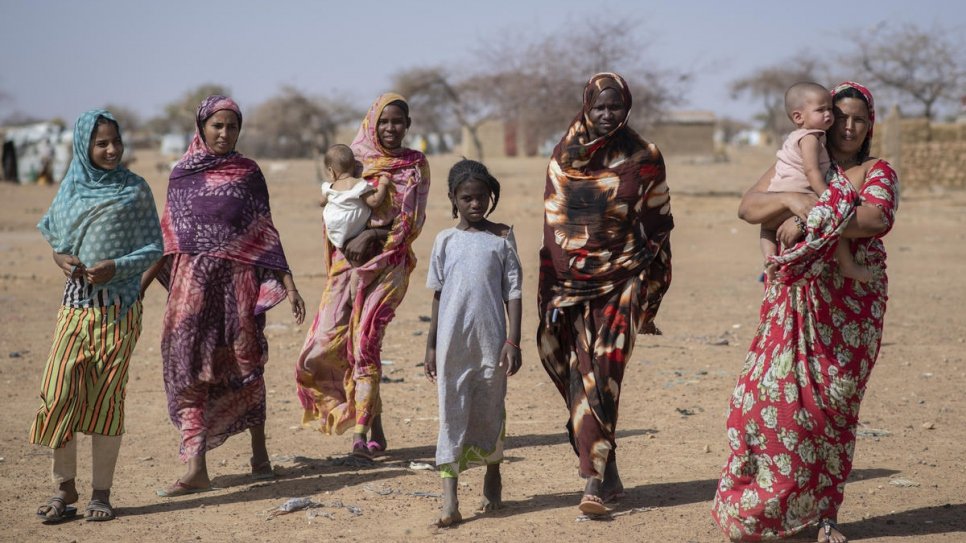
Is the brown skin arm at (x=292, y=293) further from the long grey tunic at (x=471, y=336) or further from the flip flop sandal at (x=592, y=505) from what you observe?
the flip flop sandal at (x=592, y=505)

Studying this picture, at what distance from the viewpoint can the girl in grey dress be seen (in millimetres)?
4785

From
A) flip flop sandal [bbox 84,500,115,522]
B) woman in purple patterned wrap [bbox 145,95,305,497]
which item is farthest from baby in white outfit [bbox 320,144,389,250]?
flip flop sandal [bbox 84,500,115,522]

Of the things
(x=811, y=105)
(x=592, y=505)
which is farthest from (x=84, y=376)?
(x=811, y=105)

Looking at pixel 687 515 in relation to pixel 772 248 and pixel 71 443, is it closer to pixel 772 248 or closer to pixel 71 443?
pixel 772 248

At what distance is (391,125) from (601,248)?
63.6 inches

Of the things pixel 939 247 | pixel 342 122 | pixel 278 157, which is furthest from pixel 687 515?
pixel 278 157

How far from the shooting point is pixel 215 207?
558 centimetres

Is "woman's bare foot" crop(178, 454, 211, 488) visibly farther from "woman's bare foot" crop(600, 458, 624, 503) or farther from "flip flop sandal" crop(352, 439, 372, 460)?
"woman's bare foot" crop(600, 458, 624, 503)

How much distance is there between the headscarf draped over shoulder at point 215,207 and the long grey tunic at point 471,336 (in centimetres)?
114

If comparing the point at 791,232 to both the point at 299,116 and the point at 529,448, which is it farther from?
the point at 299,116

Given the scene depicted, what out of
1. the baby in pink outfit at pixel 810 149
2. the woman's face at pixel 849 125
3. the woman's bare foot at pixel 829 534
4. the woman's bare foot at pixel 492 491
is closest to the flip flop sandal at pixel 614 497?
the woman's bare foot at pixel 492 491

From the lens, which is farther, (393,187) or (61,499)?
(393,187)

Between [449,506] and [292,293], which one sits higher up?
[292,293]

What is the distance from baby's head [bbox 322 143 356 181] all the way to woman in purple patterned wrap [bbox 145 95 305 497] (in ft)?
1.45
